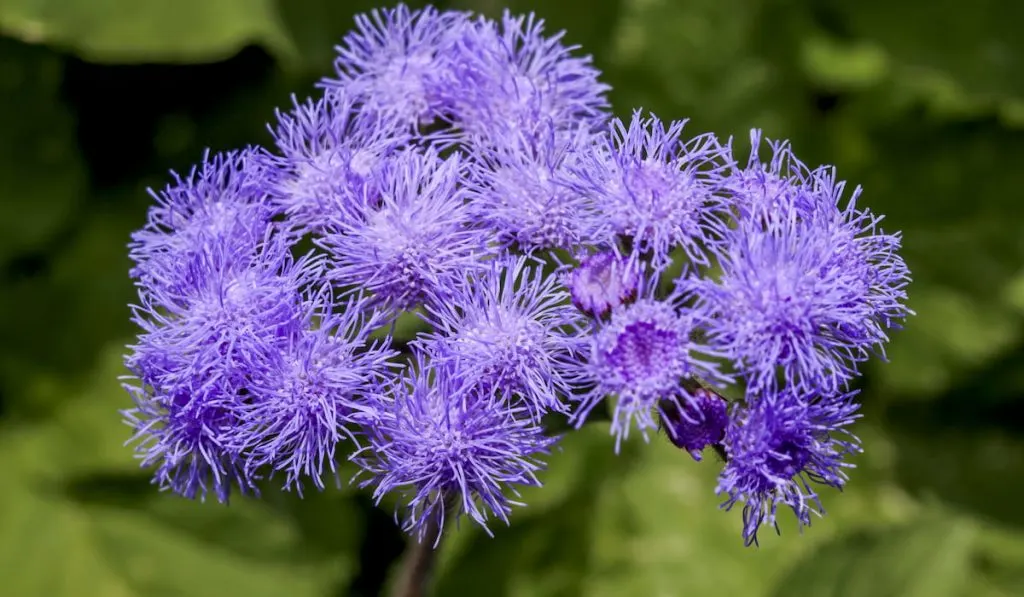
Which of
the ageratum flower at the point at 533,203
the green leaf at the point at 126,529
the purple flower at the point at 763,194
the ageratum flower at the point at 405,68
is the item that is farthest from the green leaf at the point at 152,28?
→ the purple flower at the point at 763,194

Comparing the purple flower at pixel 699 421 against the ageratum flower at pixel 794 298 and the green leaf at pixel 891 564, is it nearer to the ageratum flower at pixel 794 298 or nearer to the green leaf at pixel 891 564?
the ageratum flower at pixel 794 298

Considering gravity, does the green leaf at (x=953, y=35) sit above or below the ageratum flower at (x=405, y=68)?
above

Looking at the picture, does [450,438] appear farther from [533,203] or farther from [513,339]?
[533,203]

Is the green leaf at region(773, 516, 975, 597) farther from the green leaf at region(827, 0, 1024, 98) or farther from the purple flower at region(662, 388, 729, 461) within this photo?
the green leaf at region(827, 0, 1024, 98)

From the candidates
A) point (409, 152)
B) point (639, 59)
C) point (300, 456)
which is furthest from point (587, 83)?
point (639, 59)

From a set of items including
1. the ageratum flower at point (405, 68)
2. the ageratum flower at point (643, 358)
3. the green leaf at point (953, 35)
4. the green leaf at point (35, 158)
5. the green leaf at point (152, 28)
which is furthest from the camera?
the green leaf at point (953, 35)

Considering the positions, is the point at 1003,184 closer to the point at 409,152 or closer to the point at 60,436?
the point at 409,152
